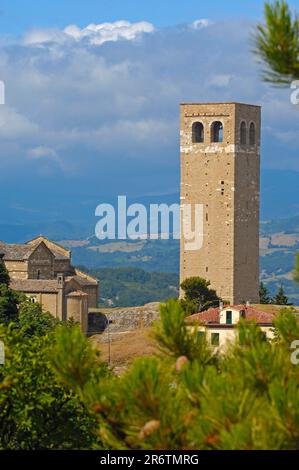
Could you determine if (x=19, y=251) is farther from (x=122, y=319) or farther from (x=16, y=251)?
(x=122, y=319)

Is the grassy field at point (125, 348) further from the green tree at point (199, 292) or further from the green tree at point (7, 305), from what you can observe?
the green tree at point (199, 292)

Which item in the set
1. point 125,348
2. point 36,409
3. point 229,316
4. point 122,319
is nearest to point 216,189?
point 122,319

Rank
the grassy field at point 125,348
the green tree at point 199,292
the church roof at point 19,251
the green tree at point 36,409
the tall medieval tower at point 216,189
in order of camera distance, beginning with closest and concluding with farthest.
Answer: the green tree at point 36,409 < the grassy field at point 125,348 < the green tree at point 199,292 < the church roof at point 19,251 < the tall medieval tower at point 216,189

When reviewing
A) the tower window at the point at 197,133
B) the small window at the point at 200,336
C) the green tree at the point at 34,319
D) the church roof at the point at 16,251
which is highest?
the tower window at the point at 197,133

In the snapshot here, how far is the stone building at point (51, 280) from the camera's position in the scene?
238 ft

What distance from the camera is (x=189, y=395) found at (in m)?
16.2

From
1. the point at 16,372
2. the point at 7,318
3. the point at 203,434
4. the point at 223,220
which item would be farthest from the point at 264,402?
the point at 223,220

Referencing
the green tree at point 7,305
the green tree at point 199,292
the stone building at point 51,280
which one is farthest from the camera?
the green tree at point 199,292

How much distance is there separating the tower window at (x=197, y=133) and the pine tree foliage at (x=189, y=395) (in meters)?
63.4

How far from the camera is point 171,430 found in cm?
1567

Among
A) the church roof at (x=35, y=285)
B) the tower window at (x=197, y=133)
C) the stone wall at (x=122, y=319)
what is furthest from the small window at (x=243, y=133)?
the church roof at (x=35, y=285)

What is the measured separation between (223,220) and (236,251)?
76.4 inches
